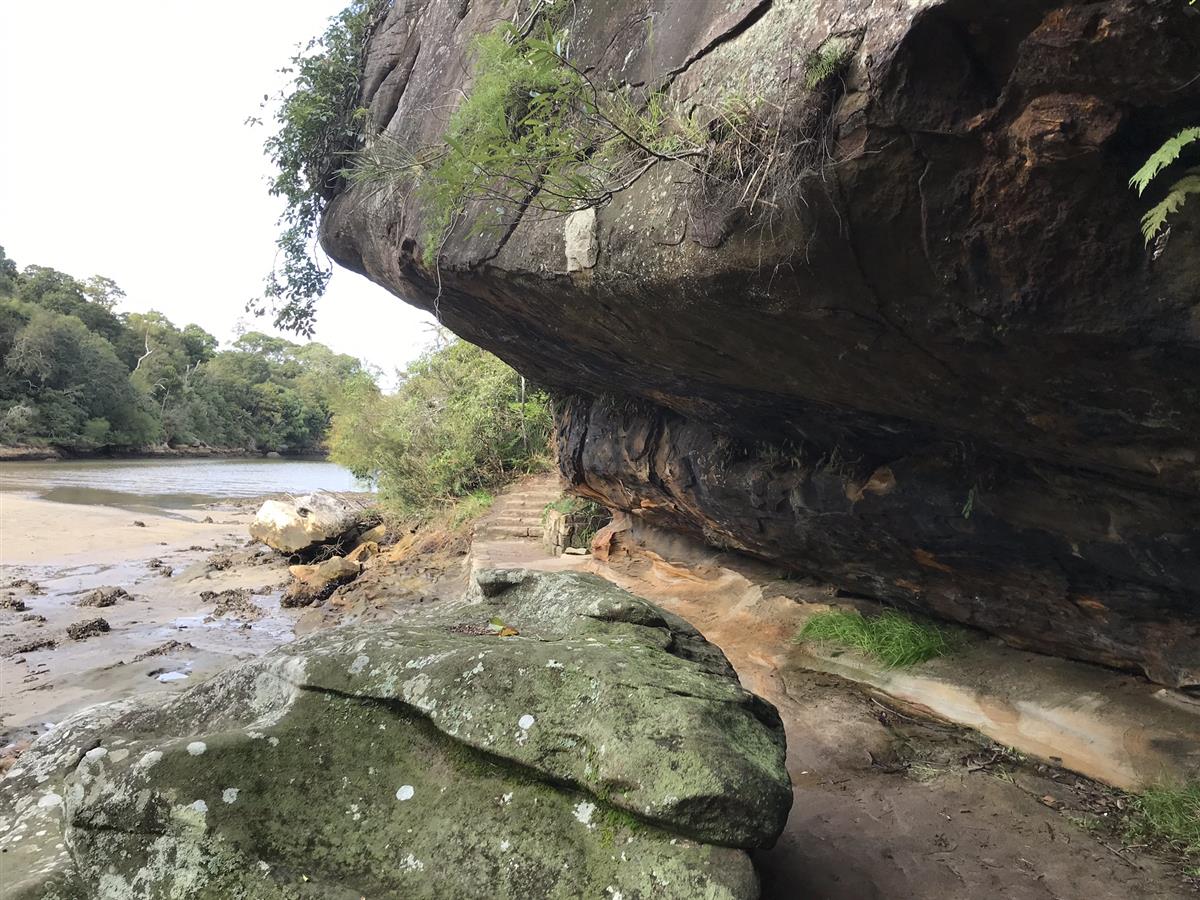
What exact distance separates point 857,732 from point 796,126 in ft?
13.5

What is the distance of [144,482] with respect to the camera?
109 feet

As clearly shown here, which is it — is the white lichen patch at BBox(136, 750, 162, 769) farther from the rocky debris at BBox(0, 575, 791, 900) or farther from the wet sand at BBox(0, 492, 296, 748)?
the wet sand at BBox(0, 492, 296, 748)

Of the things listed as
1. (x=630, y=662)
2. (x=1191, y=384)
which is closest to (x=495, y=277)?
(x=630, y=662)

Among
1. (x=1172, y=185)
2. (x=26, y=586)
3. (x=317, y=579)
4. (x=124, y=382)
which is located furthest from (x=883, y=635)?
(x=124, y=382)

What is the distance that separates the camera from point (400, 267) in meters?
6.71

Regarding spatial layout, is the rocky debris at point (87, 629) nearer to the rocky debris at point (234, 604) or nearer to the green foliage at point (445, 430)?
the rocky debris at point (234, 604)

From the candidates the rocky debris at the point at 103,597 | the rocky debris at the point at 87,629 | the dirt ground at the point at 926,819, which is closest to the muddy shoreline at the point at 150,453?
the rocky debris at the point at 103,597

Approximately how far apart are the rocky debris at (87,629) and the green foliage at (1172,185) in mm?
12095

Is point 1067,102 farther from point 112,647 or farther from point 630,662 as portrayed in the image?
point 112,647

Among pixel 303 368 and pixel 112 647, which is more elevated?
pixel 303 368

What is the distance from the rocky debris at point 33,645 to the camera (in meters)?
9.10

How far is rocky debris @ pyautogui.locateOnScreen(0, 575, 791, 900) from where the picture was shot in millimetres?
2305

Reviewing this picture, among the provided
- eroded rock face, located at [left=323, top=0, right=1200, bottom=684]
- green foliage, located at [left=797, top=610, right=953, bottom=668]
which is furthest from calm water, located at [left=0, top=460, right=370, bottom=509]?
eroded rock face, located at [left=323, top=0, right=1200, bottom=684]

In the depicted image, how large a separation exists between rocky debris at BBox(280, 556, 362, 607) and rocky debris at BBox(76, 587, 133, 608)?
2.60 metres
